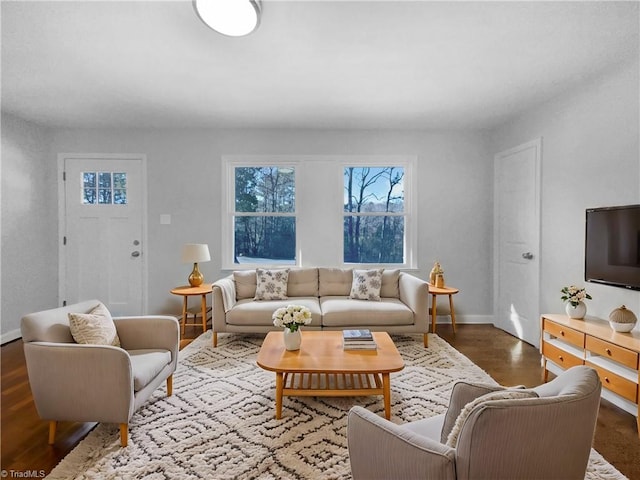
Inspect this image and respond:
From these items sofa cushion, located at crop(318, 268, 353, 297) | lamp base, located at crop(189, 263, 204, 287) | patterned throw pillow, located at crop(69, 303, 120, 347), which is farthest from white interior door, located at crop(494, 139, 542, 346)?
patterned throw pillow, located at crop(69, 303, 120, 347)

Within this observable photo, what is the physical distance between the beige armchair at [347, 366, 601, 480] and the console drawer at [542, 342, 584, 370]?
178 cm

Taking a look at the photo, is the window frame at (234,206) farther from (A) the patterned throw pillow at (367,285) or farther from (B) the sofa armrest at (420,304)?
(B) the sofa armrest at (420,304)

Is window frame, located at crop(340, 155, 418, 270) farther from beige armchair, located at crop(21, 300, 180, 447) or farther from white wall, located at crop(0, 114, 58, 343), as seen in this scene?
white wall, located at crop(0, 114, 58, 343)

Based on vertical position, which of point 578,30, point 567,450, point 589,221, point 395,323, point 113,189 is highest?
point 578,30

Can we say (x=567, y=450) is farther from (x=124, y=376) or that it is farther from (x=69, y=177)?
(x=69, y=177)

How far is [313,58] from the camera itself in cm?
265

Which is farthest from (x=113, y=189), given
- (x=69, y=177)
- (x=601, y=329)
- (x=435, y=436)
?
(x=601, y=329)

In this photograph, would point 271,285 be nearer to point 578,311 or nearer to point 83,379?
point 83,379

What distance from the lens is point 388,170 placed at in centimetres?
466

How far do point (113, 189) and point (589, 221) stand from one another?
17.3 feet

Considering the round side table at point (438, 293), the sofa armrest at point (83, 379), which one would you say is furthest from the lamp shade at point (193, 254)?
the round side table at point (438, 293)

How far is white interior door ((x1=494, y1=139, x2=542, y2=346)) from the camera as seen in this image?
370 centimetres

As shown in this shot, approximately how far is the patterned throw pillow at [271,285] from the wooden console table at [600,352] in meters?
2.56

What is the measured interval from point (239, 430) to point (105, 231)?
143 inches
